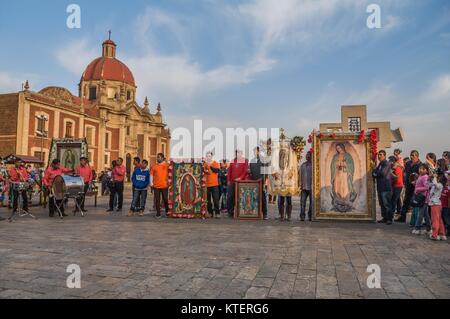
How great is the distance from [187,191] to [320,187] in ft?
13.6

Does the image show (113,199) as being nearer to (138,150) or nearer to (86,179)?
(86,179)

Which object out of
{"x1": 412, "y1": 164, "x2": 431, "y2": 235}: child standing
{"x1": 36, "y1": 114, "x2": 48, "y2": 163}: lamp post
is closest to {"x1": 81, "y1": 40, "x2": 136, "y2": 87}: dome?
{"x1": 36, "y1": 114, "x2": 48, "y2": 163}: lamp post

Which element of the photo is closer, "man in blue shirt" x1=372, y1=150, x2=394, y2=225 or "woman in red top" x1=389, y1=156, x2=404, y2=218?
"man in blue shirt" x1=372, y1=150, x2=394, y2=225

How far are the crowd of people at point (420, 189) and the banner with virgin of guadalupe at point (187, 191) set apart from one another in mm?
5254

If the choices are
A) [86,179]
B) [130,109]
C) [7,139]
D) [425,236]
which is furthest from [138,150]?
[425,236]

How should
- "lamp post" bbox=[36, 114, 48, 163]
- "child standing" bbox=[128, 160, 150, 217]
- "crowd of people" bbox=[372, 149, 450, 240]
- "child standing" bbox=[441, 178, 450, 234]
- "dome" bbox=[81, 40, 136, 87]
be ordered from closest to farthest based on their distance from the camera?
"crowd of people" bbox=[372, 149, 450, 240] → "child standing" bbox=[441, 178, 450, 234] → "child standing" bbox=[128, 160, 150, 217] → "lamp post" bbox=[36, 114, 48, 163] → "dome" bbox=[81, 40, 136, 87]

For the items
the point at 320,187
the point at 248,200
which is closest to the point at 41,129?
the point at 248,200

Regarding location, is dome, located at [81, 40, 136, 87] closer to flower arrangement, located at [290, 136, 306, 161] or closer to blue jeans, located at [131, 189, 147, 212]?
blue jeans, located at [131, 189, 147, 212]

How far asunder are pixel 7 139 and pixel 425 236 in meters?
37.8

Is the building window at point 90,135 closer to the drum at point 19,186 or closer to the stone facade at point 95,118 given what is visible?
the stone facade at point 95,118

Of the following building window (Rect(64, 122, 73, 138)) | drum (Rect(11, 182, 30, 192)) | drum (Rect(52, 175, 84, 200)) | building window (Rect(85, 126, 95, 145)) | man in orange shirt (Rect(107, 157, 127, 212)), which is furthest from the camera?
building window (Rect(85, 126, 95, 145))

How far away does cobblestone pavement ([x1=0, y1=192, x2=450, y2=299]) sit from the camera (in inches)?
133
